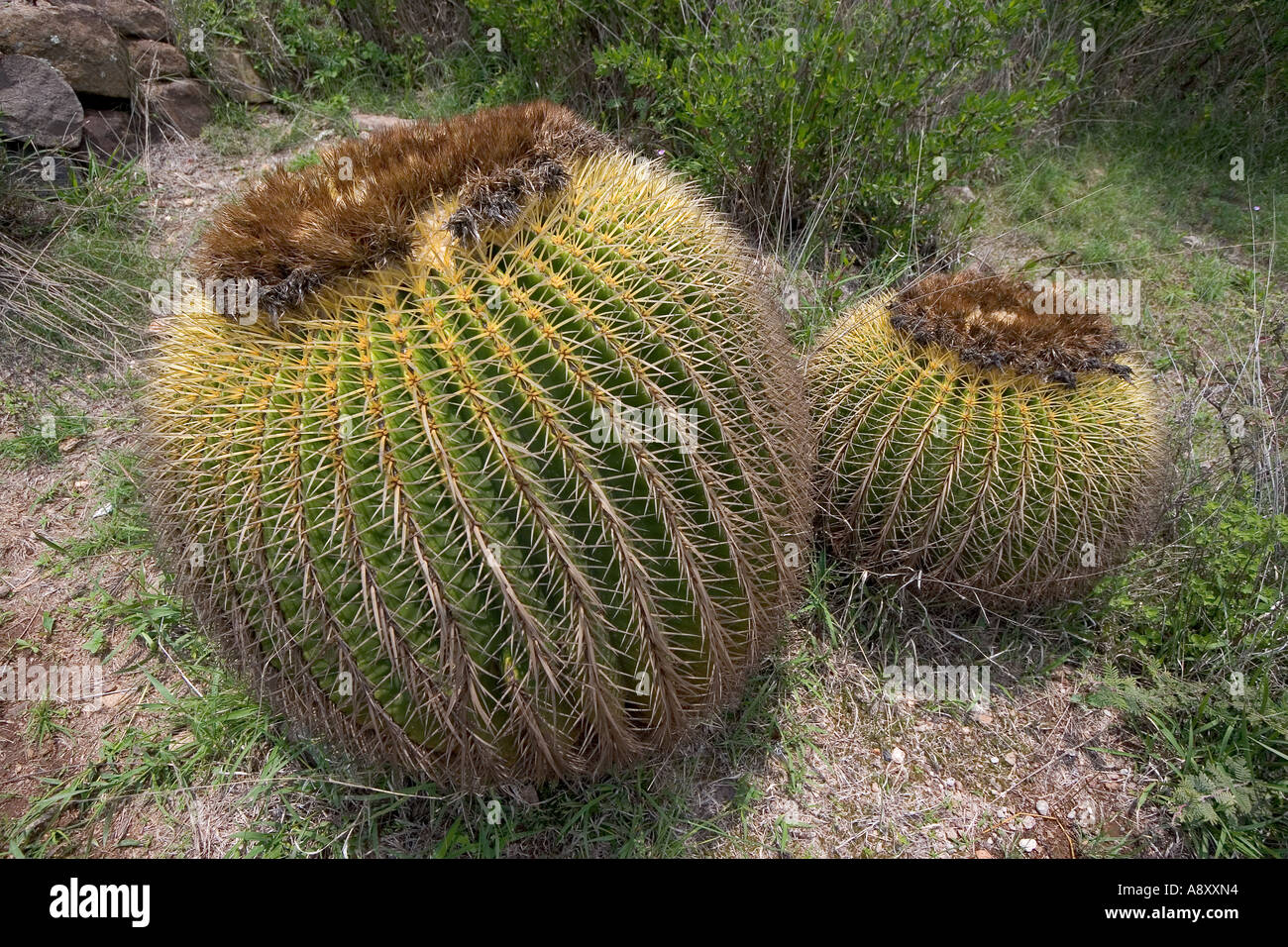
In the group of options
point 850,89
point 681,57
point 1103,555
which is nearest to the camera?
point 1103,555

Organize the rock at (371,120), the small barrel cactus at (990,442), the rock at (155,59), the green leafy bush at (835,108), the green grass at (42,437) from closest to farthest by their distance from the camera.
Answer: the small barrel cactus at (990,442)
the green grass at (42,437)
the green leafy bush at (835,108)
the rock at (155,59)
the rock at (371,120)

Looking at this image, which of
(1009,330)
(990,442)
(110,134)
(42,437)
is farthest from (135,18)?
(990,442)

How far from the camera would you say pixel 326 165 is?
1.78 m

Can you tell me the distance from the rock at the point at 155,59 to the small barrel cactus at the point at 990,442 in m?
4.99

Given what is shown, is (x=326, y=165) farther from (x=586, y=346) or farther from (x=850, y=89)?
(x=850, y=89)

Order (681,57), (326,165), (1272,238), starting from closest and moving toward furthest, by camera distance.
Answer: (326,165) → (681,57) → (1272,238)

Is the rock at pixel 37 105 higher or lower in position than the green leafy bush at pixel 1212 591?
higher

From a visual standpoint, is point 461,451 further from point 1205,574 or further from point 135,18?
point 135,18

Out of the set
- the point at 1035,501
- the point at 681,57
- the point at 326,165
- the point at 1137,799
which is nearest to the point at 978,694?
the point at 1137,799

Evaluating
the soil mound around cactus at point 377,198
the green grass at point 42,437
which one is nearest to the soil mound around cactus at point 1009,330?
the soil mound around cactus at point 377,198

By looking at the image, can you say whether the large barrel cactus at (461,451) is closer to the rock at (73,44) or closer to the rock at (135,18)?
the rock at (73,44)

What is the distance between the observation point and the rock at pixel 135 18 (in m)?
4.73

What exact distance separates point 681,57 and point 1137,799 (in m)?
4.29

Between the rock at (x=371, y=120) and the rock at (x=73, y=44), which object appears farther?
the rock at (x=371, y=120)
